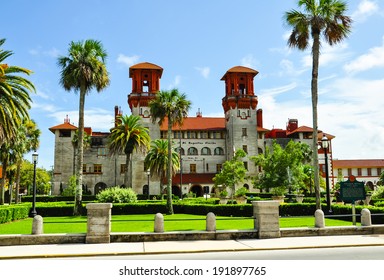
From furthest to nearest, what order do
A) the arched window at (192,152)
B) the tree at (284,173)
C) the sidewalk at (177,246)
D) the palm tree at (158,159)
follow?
1. the arched window at (192,152)
2. the palm tree at (158,159)
3. the tree at (284,173)
4. the sidewalk at (177,246)

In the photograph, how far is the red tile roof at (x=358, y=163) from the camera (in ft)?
293

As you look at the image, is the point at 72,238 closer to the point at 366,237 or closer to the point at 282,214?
the point at 366,237

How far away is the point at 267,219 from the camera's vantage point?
15.7 metres

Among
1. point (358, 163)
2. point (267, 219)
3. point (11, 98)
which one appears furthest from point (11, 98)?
point (358, 163)

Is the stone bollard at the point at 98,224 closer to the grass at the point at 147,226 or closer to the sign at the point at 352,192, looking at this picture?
the grass at the point at 147,226

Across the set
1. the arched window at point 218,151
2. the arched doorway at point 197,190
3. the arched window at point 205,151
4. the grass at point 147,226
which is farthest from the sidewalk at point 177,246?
the arched window at point 218,151

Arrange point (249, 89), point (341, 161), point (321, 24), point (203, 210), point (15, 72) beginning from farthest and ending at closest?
1. point (341, 161)
2. point (249, 89)
3. point (203, 210)
4. point (15, 72)
5. point (321, 24)

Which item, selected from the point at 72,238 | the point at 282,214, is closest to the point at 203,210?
the point at 282,214

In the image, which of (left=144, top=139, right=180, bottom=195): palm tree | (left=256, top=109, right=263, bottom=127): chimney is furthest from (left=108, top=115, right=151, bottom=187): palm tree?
(left=256, top=109, right=263, bottom=127): chimney

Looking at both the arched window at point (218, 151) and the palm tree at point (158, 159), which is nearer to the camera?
the palm tree at point (158, 159)

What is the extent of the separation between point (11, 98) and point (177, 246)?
1842 cm

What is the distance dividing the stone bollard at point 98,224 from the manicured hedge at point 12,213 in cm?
1337

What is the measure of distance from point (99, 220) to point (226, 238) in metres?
5.51

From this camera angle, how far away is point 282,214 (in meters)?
28.9
